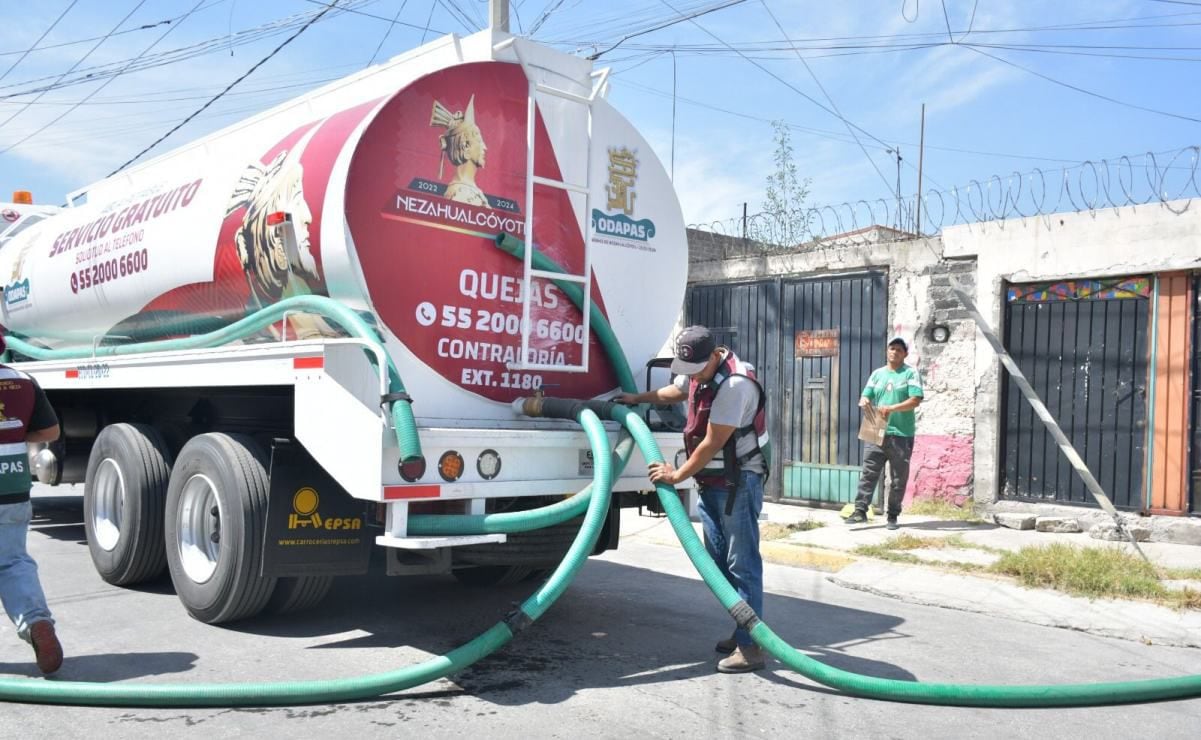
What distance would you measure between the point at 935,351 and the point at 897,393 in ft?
3.35

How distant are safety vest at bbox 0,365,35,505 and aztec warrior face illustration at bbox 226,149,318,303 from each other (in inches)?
49.4

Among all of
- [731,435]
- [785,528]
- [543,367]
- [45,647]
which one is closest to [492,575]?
[543,367]

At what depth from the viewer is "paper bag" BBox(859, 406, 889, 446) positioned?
9.28 m

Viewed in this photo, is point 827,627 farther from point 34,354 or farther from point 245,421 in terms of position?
point 34,354

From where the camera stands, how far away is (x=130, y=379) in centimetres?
642

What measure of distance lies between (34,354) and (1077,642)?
785 cm

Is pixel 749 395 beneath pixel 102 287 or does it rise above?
beneath

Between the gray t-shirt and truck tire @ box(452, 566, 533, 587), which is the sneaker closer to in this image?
truck tire @ box(452, 566, 533, 587)

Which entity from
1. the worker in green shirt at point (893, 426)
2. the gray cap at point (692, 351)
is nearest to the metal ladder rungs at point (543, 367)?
the gray cap at point (692, 351)

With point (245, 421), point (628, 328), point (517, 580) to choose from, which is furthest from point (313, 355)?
point (517, 580)

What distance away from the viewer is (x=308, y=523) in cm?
512

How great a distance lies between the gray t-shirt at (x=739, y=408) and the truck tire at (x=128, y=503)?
3.55 meters

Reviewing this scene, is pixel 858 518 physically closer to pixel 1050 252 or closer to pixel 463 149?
pixel 1050 252

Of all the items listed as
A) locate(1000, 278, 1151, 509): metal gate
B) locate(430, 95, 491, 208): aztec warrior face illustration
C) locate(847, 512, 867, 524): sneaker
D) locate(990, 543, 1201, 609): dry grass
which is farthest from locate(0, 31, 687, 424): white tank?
locate(1000, 278, 1151, 509): metal gate
